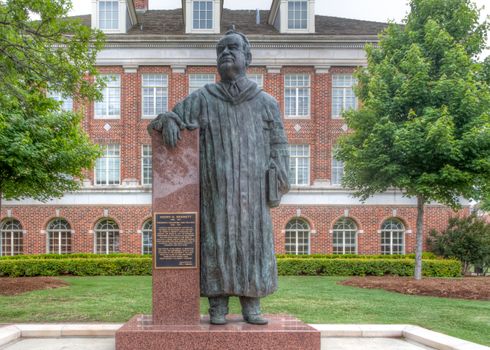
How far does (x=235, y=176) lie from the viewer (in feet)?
19.8

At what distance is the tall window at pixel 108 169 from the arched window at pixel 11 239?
178 inches

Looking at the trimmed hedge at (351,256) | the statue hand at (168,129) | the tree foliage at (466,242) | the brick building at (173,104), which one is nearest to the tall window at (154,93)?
the brick building at (173,104)

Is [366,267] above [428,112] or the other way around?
the other way around

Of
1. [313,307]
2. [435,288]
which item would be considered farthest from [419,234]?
[313,307]

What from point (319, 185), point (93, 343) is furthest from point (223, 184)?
point (319, 185)

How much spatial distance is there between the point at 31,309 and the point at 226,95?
7.36 m

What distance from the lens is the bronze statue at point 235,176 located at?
19.4 feet

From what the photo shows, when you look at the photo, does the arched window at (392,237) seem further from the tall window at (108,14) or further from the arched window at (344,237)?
the tall window at (108,14)

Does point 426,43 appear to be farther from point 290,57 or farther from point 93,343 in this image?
point 93,343

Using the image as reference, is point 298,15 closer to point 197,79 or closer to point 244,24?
point 244,24

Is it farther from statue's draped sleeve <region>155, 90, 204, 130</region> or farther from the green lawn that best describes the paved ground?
statue's draped sleeve <region>155, 90, 204, 130</region>

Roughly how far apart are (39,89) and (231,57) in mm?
7949

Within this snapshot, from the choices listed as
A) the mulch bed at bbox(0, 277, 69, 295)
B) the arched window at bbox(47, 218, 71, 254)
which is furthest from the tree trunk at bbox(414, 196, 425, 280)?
the arched window at bbox(47, 218, 71, 254)

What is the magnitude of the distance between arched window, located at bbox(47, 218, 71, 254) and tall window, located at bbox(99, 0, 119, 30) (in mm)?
10331
